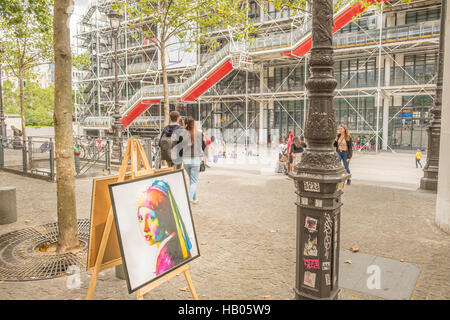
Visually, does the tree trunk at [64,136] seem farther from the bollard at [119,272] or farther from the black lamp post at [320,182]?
the black lamp post at [320,182]

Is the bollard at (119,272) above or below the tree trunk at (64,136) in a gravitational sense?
below

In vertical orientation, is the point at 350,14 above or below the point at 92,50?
below

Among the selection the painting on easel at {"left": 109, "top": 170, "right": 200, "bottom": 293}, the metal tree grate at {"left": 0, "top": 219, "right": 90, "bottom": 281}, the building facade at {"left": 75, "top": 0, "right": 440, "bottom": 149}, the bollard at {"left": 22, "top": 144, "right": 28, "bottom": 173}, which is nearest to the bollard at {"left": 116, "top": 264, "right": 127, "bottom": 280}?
the metal tree grate at {"left": 0, "top": 219, "right": 90, "bottom": 281}

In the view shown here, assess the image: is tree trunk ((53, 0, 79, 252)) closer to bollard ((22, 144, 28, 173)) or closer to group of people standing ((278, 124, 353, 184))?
group of people standing ((278, 124, 353, 184))

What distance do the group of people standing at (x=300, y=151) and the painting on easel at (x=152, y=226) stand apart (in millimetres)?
6341

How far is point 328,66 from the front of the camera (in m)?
3.30

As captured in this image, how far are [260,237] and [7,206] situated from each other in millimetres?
4893

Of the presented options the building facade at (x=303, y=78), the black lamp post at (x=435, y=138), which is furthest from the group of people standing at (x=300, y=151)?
the building facade at (x=303, y=78)

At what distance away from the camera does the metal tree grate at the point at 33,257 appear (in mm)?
4496

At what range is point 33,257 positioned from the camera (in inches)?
199
